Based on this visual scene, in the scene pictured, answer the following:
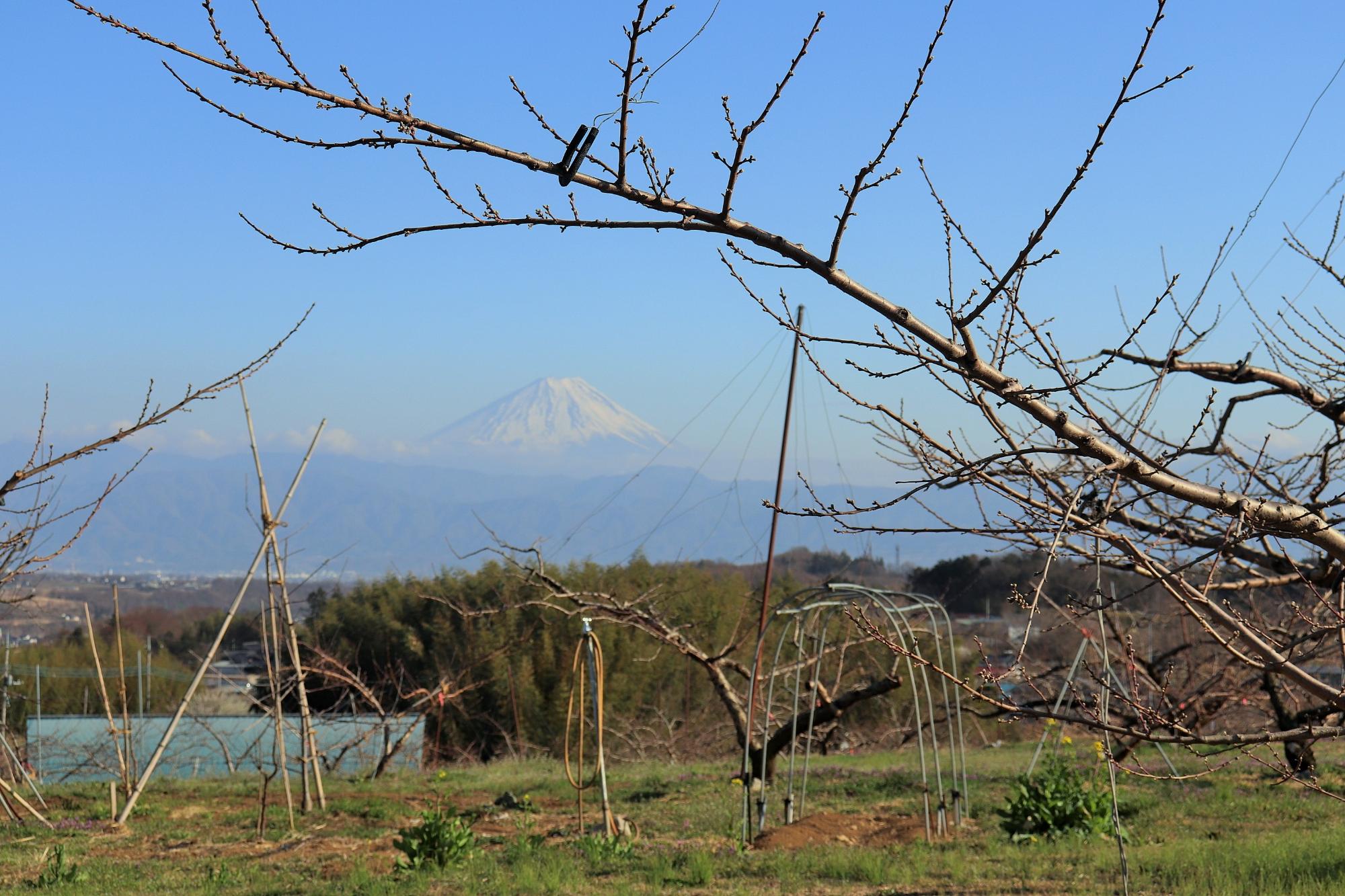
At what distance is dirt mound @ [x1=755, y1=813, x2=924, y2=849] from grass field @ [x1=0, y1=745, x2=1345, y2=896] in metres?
0.16

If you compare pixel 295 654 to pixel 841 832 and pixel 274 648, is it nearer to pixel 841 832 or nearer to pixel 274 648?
pixel 274 648

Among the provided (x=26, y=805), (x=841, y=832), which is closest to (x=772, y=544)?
(x=841, y=832)

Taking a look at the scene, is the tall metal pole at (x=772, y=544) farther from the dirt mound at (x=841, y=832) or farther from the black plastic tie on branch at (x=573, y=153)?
the black plastic tie on branch at (x=573, y=153)

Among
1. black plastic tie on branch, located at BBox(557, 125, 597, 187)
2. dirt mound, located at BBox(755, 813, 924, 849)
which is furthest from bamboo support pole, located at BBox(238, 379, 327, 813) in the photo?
black plastic tie on branch, located at BBox(557, 125, 597, 187)

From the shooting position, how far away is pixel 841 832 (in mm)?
6559

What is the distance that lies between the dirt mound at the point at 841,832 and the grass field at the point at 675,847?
164 millimetres

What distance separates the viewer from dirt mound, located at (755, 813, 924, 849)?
6.29m

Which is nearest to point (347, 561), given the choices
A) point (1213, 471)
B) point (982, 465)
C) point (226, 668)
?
point (1213, 471)

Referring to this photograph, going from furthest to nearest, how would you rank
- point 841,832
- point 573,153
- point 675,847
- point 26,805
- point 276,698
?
1. point 276,698
2. point 26,805
3. point 841,832
4. point 675,847
5. point 573,153

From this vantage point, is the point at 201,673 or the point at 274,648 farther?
the point at 274,648

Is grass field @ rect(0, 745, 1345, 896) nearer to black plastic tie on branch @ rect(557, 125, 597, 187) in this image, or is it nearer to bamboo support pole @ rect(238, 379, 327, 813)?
bamboo support pole @ rect(238, 379, 327, 813)

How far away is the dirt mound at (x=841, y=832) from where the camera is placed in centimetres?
629

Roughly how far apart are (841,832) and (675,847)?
971 mm

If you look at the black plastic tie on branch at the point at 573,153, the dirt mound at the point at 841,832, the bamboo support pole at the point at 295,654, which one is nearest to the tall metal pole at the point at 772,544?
the dirt mound at the point at 841,832
